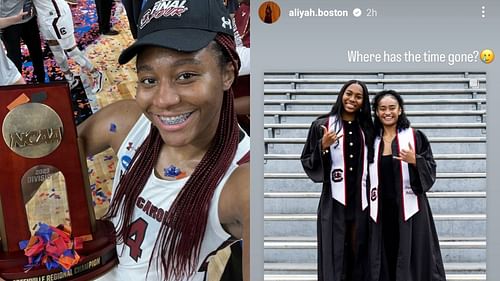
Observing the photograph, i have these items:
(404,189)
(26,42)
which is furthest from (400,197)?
(26,42)

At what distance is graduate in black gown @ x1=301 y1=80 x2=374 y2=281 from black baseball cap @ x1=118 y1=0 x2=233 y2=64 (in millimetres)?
373

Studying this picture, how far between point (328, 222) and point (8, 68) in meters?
0.94

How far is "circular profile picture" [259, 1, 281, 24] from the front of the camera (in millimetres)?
1613

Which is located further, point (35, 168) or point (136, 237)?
point (136, 237)

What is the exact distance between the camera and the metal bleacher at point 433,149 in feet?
5.37

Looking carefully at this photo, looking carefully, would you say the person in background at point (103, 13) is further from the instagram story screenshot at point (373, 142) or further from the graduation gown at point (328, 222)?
the graduation gown at point (328, 222)

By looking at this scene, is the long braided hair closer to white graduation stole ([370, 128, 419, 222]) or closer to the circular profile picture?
the circular profile picture

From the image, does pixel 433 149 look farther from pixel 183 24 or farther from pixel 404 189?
pixel 183 24

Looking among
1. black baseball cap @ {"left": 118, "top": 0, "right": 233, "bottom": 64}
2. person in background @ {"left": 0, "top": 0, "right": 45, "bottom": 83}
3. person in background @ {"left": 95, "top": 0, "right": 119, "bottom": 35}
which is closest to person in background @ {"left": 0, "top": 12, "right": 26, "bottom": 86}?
person in background @ {"left": 0, "top": 0, "right": 45, "bottom": 83}

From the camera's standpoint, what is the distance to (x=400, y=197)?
1.66 m

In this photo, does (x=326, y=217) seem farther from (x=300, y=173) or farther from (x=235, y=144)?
(x=235, y=144)

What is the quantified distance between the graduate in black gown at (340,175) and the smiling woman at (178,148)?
0.20 meters

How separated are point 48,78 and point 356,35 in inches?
32.4

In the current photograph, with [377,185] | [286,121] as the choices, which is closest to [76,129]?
[286,121]
